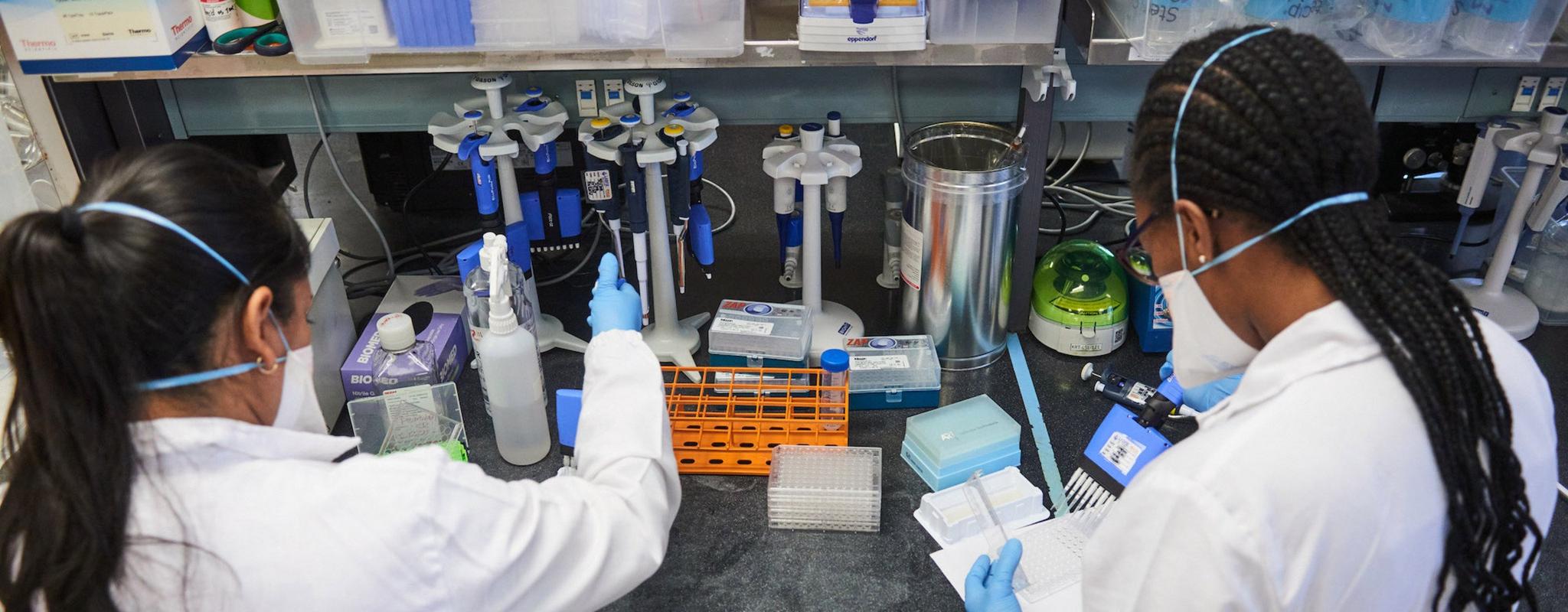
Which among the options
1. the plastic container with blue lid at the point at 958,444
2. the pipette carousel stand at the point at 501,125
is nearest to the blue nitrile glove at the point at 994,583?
the plastic container with blue lid at the point at 958,444

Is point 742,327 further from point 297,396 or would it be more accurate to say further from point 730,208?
point 297,396

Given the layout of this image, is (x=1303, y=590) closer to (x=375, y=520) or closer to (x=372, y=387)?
(x=375, y=520)

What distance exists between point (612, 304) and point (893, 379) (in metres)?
0.47

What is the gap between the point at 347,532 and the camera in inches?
30.9

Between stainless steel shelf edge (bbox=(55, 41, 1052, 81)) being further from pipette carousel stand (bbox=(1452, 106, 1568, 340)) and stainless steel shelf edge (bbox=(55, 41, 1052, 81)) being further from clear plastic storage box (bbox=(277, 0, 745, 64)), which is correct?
pipette carousel stand (bbox=(1452, 106, 1568, 340))

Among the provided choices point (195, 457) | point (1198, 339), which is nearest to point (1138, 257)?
point (1198, 339)

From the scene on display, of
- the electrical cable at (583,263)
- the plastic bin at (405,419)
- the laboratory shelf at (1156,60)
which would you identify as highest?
the laboratory shelf at (1156,60)

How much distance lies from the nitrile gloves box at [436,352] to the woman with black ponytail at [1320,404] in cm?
106

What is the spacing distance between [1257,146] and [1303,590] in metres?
0.33

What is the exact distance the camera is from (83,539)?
0.72 metres

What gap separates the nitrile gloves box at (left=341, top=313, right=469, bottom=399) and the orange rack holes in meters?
0.35

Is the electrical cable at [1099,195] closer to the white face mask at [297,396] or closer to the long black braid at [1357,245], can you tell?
the long black braid at [1357,245]

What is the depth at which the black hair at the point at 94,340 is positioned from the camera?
2.31 ft

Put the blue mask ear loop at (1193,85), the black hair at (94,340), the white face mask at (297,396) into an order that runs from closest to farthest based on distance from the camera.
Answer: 1. the black hair at (94,340)
2. the blue mask ear loop at (1193,85)
3. the white face mask at (297,396)
